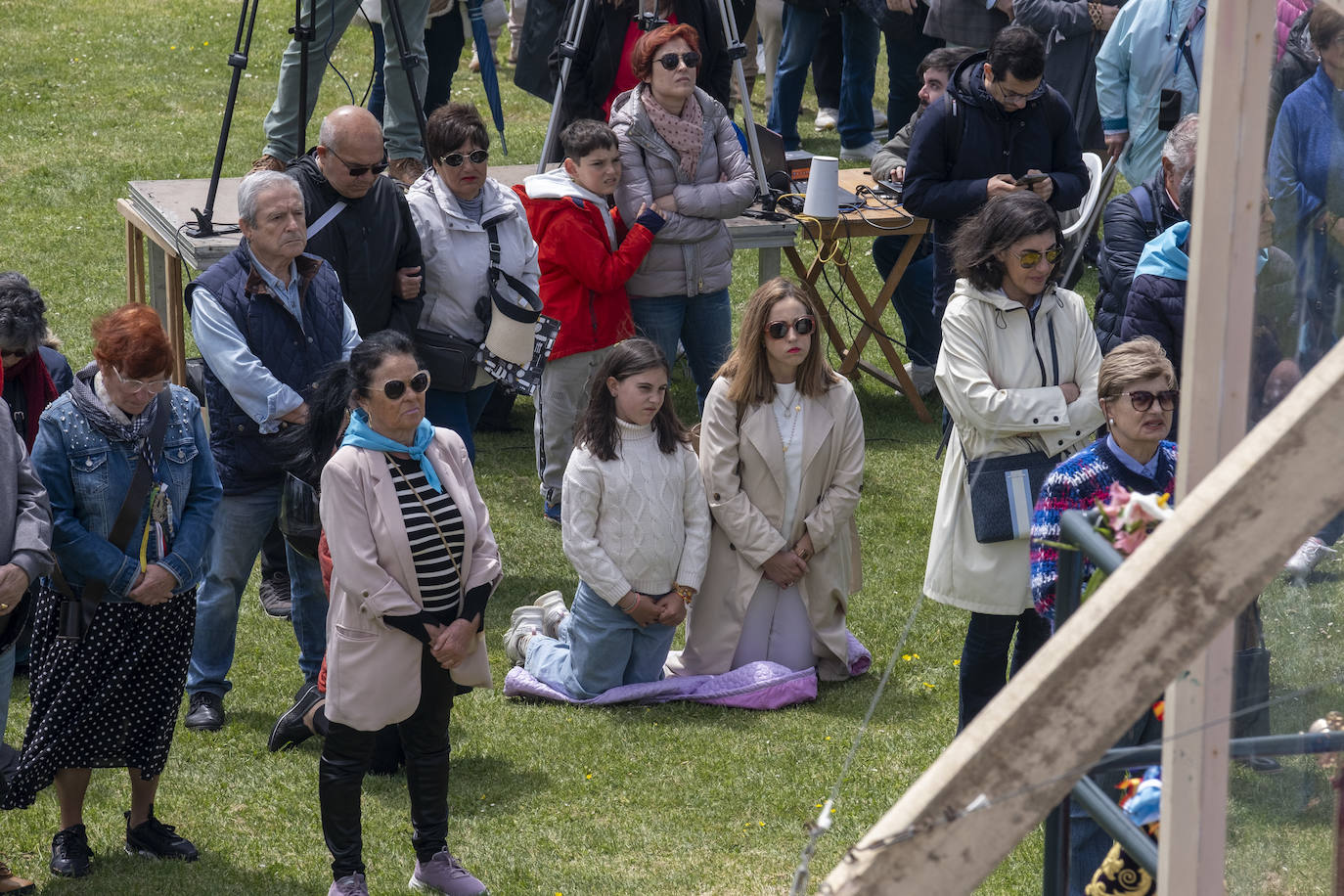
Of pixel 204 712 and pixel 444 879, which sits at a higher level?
pixel 444 879

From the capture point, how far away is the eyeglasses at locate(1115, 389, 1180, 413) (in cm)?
409

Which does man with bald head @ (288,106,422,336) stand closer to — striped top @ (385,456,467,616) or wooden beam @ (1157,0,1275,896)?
striped top @ (385,456,467,616)

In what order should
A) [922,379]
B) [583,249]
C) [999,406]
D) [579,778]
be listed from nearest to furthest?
[999,406]
[579,778]
[583,249]
[922,379]

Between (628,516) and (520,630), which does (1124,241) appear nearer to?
(628,516)

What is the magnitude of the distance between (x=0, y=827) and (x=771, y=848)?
7.64 ft

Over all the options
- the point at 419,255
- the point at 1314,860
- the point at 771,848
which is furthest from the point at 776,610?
the point at 1314,860

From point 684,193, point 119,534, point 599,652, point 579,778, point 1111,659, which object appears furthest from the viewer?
point 684,193

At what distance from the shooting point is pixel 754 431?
18.4 ft

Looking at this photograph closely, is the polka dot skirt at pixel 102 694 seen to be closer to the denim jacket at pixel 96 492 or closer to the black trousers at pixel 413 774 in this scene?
the denim jacket at pixel 96 492

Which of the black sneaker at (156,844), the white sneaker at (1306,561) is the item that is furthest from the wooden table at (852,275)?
the white sneaker at (1306,561)

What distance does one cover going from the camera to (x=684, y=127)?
6.80 m

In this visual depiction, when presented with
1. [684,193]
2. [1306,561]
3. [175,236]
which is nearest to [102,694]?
[175,236]

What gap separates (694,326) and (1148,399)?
11.1 ft

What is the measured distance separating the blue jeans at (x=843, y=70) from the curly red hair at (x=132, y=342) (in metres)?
8.09
